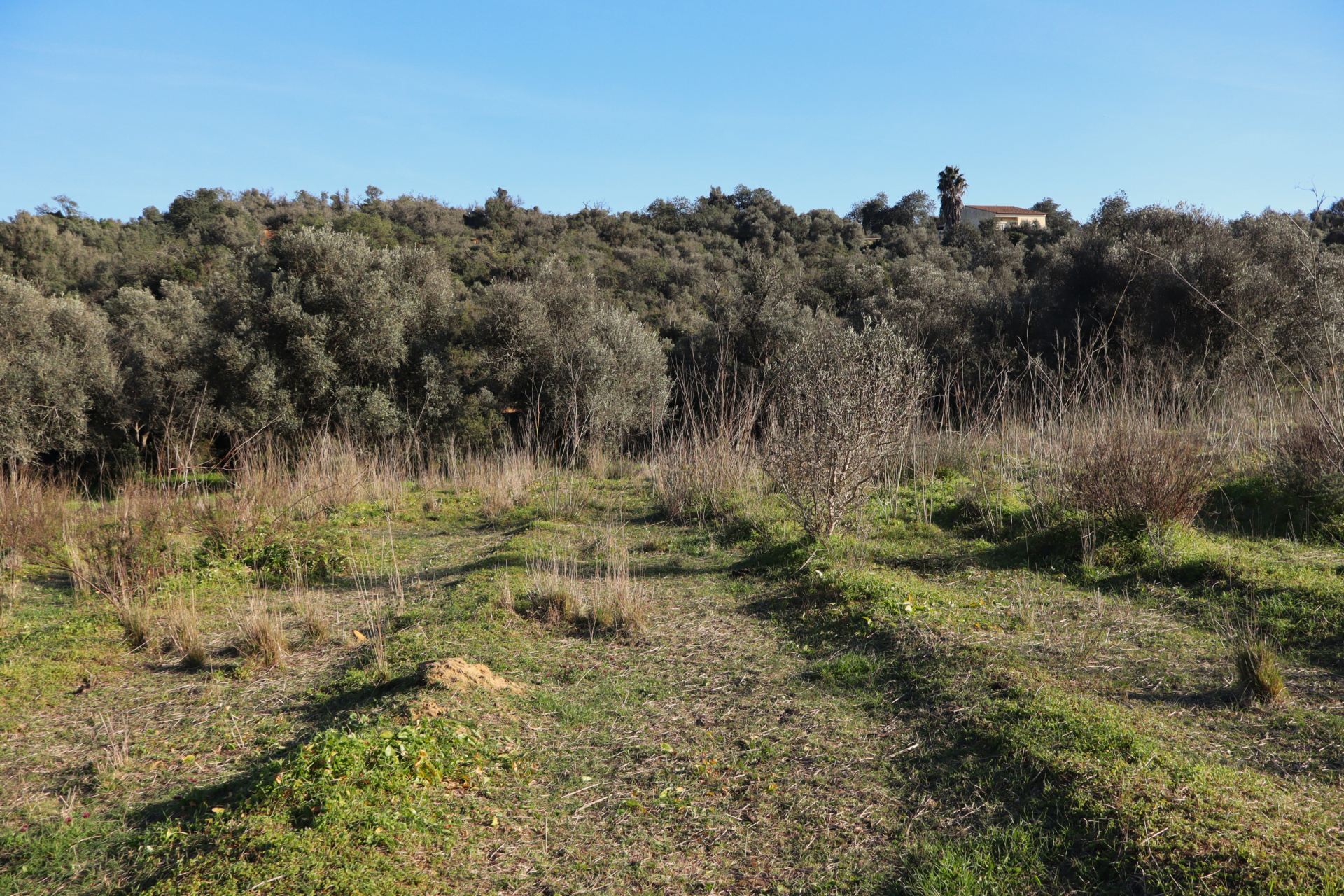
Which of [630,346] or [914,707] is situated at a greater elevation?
[630,346]

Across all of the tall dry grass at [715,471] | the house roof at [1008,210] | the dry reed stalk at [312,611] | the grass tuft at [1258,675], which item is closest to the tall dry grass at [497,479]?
the tall dry grass at [715,471]

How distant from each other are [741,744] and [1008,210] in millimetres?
47434

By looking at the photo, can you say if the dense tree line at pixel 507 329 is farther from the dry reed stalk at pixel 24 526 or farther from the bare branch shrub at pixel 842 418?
the bare branch shrub at pixel 842 418

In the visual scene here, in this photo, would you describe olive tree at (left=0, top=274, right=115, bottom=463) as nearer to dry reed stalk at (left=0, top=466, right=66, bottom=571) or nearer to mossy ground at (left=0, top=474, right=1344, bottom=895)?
dry reed stalk at (left=0, top=466, right=66, bottom=571)

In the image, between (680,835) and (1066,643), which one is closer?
(680,835)

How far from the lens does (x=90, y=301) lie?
23062 mm

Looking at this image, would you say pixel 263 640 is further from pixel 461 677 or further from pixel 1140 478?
pixel 1140 478

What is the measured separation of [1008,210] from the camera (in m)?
44.1

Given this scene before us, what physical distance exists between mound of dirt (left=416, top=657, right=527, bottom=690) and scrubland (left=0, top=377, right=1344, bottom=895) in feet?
0.31

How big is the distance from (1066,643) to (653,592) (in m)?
3.12

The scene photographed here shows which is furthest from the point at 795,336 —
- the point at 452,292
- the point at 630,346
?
the point at 452,292

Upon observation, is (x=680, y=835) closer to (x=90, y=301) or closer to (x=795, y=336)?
(x=795, y=336)

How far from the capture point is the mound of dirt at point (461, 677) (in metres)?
4.18

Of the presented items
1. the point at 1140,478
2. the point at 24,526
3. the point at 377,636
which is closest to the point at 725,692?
the point at 377,636
